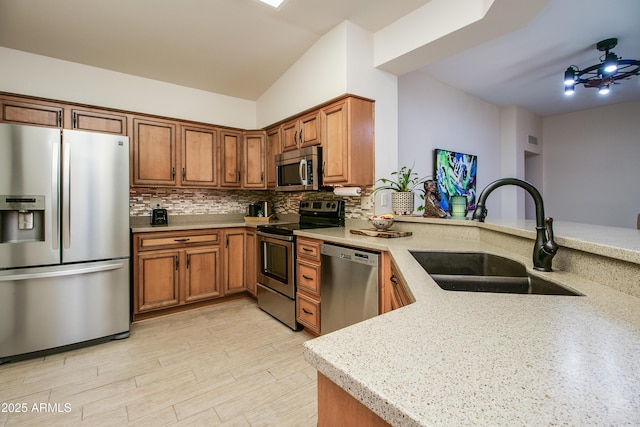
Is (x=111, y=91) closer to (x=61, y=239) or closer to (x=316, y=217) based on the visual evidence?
(x=61, y=239)

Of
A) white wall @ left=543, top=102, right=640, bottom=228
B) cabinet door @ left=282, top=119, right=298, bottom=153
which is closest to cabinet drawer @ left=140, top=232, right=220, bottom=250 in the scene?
cabinet door @ left=282, top=119, right=298, bottom=153

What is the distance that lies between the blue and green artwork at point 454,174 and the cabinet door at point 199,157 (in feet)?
9.38

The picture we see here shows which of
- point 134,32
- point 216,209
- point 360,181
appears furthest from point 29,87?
point 360,181

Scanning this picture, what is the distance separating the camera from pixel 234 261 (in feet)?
11.3

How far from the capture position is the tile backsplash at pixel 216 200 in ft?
10.9

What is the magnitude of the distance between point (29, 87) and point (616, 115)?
318 inches

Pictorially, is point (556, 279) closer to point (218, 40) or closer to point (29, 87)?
point (218, 40)

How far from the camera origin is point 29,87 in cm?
274

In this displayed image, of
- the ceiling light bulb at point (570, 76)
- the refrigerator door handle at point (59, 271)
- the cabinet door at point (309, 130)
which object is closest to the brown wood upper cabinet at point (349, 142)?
the cabinet door at point (309, 130)

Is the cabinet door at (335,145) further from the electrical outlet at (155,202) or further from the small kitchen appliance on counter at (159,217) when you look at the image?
the electrical outlet at (155,202)

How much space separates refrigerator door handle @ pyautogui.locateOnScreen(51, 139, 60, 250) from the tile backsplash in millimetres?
1021

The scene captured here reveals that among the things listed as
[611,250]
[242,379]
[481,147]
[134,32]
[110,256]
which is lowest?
[242,379]

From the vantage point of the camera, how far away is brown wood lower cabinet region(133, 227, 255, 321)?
2.89m

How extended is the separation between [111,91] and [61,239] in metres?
1.73
